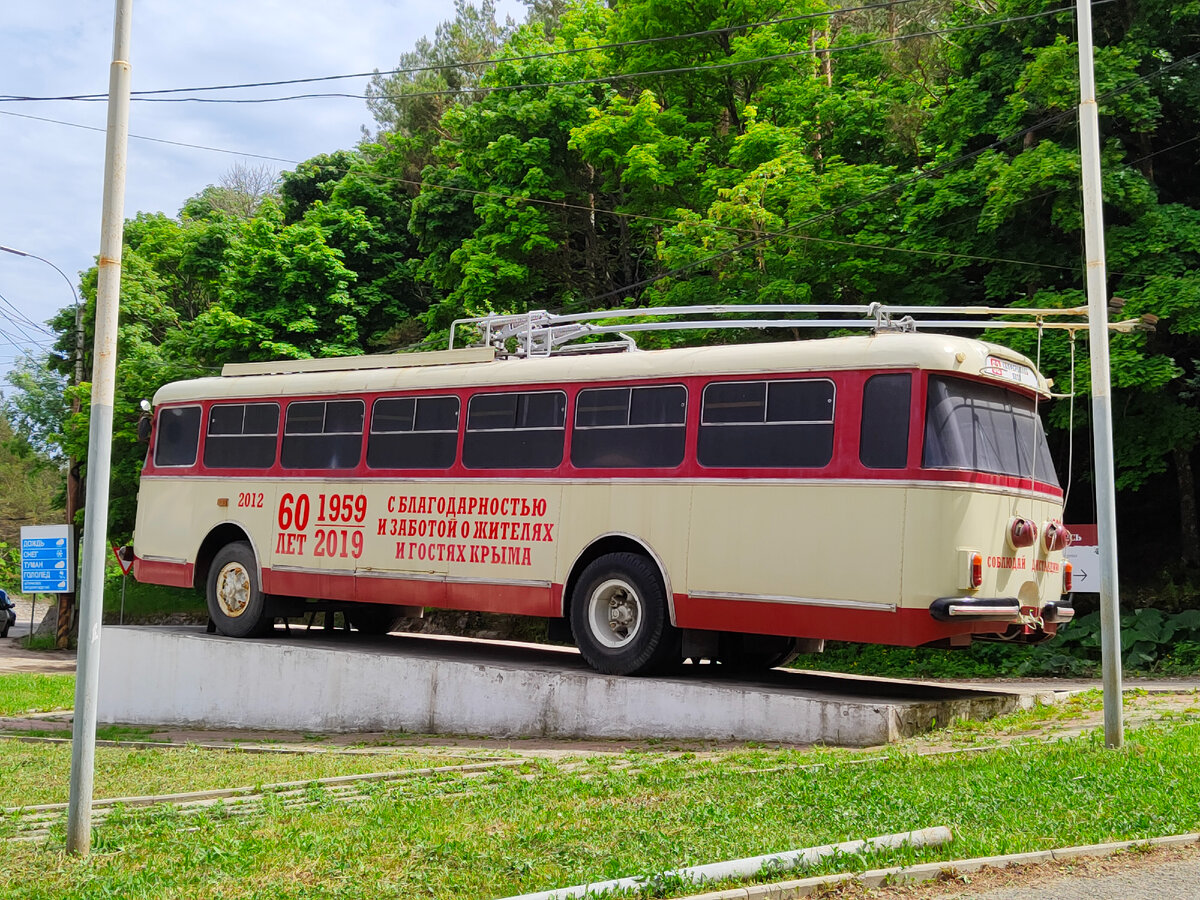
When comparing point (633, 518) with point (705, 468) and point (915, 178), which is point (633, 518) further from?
point (915, 178)

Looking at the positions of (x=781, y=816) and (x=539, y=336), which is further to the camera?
(x=539, y=336)

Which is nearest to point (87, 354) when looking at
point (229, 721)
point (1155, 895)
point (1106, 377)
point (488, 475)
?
point (229, 721)

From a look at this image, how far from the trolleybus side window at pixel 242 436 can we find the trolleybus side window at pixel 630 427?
15.9 feet

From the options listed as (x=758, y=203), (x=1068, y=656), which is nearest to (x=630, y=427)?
(x=758, y=203)

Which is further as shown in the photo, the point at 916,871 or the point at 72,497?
the point at 72,497

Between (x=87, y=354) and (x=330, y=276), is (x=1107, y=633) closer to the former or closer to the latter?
(x=330, y=276)

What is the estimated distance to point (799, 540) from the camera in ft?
39.1

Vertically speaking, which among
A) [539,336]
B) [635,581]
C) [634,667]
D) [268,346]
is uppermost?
[268,346]

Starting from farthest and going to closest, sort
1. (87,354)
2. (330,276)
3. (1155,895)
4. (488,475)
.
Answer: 1. (87,354)
2. (330,276)
3. (488,475)
4. (1155,895)

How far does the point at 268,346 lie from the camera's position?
30.8 metres

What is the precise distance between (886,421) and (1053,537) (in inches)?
83.5

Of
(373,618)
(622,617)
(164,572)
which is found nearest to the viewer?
(622,617)

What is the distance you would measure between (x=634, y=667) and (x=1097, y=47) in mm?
14505

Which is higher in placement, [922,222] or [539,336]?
[922,222]
